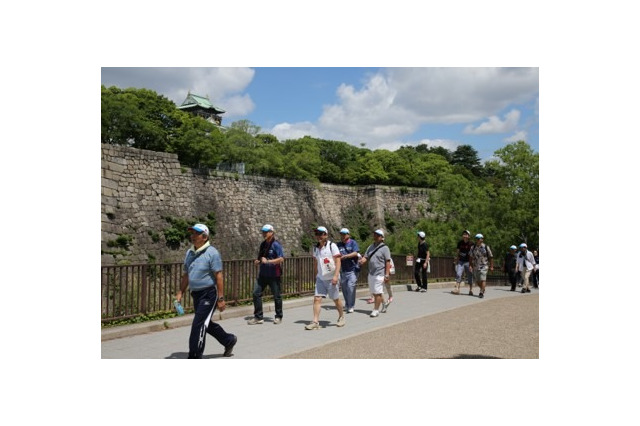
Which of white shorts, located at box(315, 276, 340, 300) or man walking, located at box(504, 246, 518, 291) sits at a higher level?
white shorts, located at box(315, 276, 340, 300)

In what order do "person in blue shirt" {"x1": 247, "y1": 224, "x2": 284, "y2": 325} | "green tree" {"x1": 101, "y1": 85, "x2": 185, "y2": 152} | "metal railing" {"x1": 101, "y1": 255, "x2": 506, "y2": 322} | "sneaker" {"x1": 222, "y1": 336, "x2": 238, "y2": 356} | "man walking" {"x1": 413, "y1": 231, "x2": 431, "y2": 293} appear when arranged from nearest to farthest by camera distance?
"sneaker" {"x1": 222, "y1": 336, "x2": 238, "y2": 356}
"metal railing" {"x1": 101, "y1": 255, "x2": 506, "y2": 322}
"person in blue shirt" {"x1": 247, "y1": 224, "x2": 284, "y2": 325}
"man walking" {"x1": 413, "y1": 231, "x2": 431, "y2": 293}
"green tree" {"x1": 101, "y1": 85, "x2": 185, "y2": 152}

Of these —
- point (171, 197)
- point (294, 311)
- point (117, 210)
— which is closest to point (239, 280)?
point (294, 311)

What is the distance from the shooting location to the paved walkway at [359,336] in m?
6.43

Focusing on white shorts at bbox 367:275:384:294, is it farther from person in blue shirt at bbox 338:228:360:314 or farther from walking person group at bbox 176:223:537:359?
person in blue shirt at bbox 338:228:360:314

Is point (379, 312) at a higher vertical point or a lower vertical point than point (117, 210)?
lower

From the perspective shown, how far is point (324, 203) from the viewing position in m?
36.5

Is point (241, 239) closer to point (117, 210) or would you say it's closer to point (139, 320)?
point (117, 210)

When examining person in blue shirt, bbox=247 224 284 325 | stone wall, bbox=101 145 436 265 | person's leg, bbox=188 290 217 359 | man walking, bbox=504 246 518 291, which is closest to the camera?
person's leg, bbox=188 290 217 359

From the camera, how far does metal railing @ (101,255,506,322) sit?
817 cm

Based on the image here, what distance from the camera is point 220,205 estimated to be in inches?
1059

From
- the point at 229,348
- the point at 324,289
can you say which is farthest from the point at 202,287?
the point at 324,289

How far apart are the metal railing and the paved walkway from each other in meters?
0.61

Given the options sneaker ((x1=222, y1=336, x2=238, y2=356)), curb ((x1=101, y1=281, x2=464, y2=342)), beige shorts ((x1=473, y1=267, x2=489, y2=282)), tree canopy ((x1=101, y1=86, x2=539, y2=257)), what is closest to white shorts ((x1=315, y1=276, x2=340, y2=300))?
curb ((x1=101, y1=281, x2=464, y2=342))

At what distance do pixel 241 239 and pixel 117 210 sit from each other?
8.37 metres
